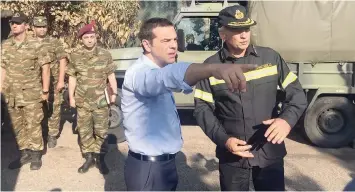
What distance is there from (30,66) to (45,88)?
30 centimetres

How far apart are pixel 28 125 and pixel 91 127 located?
0.76 m

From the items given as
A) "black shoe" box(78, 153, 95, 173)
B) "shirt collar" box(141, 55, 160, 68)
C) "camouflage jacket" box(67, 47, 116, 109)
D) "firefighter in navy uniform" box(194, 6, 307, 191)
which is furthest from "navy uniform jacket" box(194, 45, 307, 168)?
"black shoe" box(78, 153, 95, 173)

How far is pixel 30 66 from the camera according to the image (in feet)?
16.9

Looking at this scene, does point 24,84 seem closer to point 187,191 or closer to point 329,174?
point 187,191

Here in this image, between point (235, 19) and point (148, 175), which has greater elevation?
point (235, 19)

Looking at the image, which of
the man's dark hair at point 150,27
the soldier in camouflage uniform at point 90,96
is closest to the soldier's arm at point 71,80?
the soldier in camouflage uniform at point 90,96

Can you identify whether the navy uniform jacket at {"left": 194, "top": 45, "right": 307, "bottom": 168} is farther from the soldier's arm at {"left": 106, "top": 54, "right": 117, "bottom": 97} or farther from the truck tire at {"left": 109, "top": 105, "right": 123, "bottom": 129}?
the truck tire at {"left": 109, "top": 105, "right": 123, "bottom": 129}

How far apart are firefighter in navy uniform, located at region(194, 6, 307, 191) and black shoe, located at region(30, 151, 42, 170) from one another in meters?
2.88

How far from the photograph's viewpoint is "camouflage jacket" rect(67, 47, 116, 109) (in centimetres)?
490

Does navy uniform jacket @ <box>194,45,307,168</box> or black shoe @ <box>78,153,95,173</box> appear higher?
navy uniform jacket @ <box>194,45,307,168</box>

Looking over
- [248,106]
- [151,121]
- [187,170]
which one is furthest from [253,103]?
[187,170]

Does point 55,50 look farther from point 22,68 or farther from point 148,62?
point 148,62

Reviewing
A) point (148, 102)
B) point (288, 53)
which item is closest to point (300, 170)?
point (288, 53)

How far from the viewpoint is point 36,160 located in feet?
16.8
